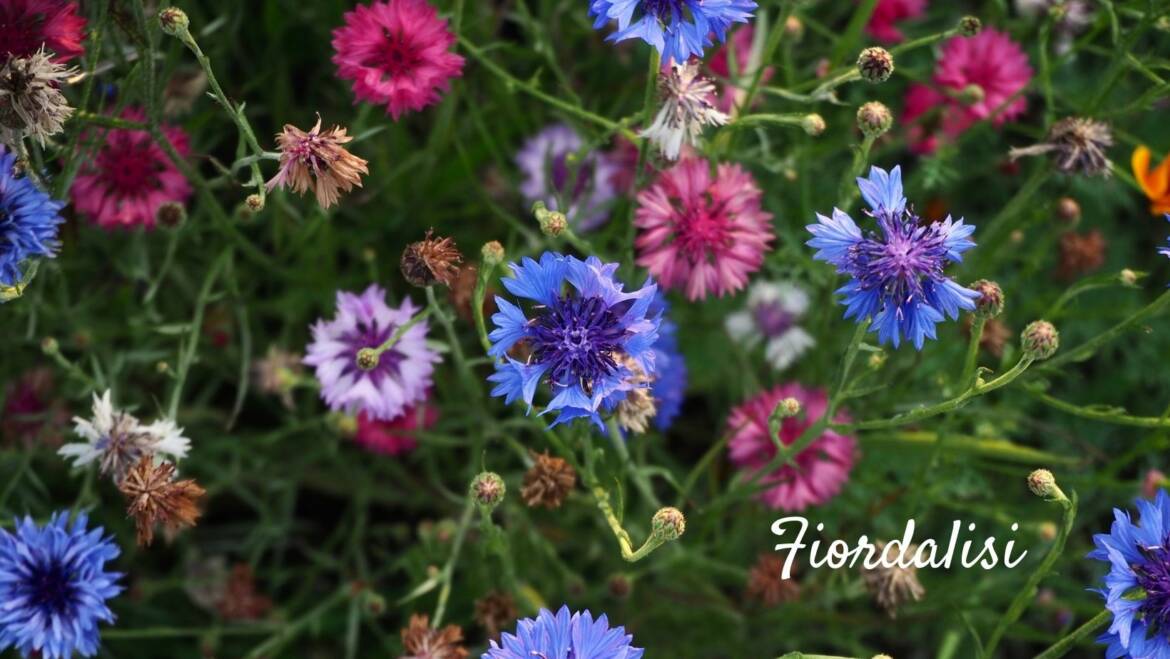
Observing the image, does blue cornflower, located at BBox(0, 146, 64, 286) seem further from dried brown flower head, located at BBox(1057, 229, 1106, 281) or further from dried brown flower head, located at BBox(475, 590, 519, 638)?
dried brown flower head, located at BBox(1057, 229, 1106, 281)

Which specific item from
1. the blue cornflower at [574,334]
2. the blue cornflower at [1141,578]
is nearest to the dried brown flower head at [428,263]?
the blue cornflower at [574,334]

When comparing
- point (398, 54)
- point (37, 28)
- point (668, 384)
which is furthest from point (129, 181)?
point (668, 384)

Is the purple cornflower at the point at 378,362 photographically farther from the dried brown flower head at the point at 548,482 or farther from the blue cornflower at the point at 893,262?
the blue cornflower at the point at 893,262

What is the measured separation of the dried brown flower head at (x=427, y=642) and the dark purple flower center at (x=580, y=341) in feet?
0.89

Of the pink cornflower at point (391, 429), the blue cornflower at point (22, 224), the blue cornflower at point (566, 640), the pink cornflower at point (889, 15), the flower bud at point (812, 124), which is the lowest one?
the blue cornflower at point (566, 640)

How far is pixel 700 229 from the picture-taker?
1.15 metres

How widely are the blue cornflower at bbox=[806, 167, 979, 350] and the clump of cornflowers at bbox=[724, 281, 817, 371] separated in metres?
0.46

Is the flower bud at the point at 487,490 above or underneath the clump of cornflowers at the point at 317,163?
underneath

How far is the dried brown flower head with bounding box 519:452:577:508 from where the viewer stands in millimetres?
1102

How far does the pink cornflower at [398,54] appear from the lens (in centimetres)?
108

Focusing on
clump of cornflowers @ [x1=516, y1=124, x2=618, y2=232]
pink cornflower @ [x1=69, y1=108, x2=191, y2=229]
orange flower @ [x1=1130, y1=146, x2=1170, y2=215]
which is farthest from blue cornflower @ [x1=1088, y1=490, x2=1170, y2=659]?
pink cornflower @ [x1=69, y1=108, x2=191, y2=229]

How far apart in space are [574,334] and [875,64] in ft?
1.06

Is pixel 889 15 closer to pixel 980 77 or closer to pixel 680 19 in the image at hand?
pixel 980 77

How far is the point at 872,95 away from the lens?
168 cm
